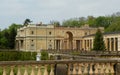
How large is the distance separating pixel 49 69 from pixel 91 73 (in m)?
1.59

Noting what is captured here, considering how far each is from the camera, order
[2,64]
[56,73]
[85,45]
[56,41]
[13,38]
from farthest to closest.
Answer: [13,38] < [56,41] < [85,45] < [56,73] < [2,64]

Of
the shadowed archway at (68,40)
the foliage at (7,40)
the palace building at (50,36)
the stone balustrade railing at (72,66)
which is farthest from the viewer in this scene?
the foliage at (7,40)

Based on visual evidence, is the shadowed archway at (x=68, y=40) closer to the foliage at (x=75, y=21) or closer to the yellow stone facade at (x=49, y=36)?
the yellow stone facade at (x=49, y=36)

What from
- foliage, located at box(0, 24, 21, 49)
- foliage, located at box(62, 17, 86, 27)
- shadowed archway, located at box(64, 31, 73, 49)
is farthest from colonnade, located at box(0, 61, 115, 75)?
foliage, located at box(62, 17, 86, 27)

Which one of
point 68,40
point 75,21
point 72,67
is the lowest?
point 68,40

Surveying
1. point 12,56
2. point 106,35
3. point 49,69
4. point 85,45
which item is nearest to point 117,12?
point 85,45

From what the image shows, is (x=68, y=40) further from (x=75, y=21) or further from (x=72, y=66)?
(x=72, y=66)

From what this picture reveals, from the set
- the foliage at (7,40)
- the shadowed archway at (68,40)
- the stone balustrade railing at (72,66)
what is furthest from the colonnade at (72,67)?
the foliage at (7,40)

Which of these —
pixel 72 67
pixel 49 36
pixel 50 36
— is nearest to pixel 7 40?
pixel 49 36

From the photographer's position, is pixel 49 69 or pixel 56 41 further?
pixel 56 41

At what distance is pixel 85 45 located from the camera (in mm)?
110438

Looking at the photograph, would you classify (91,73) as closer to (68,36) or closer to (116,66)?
(116,66)

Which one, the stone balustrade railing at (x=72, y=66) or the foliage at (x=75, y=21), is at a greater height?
the foliage at (x=75, y=21)

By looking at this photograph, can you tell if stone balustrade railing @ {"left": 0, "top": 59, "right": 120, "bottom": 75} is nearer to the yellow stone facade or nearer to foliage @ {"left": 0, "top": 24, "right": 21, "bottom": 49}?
the yellow stone facade
